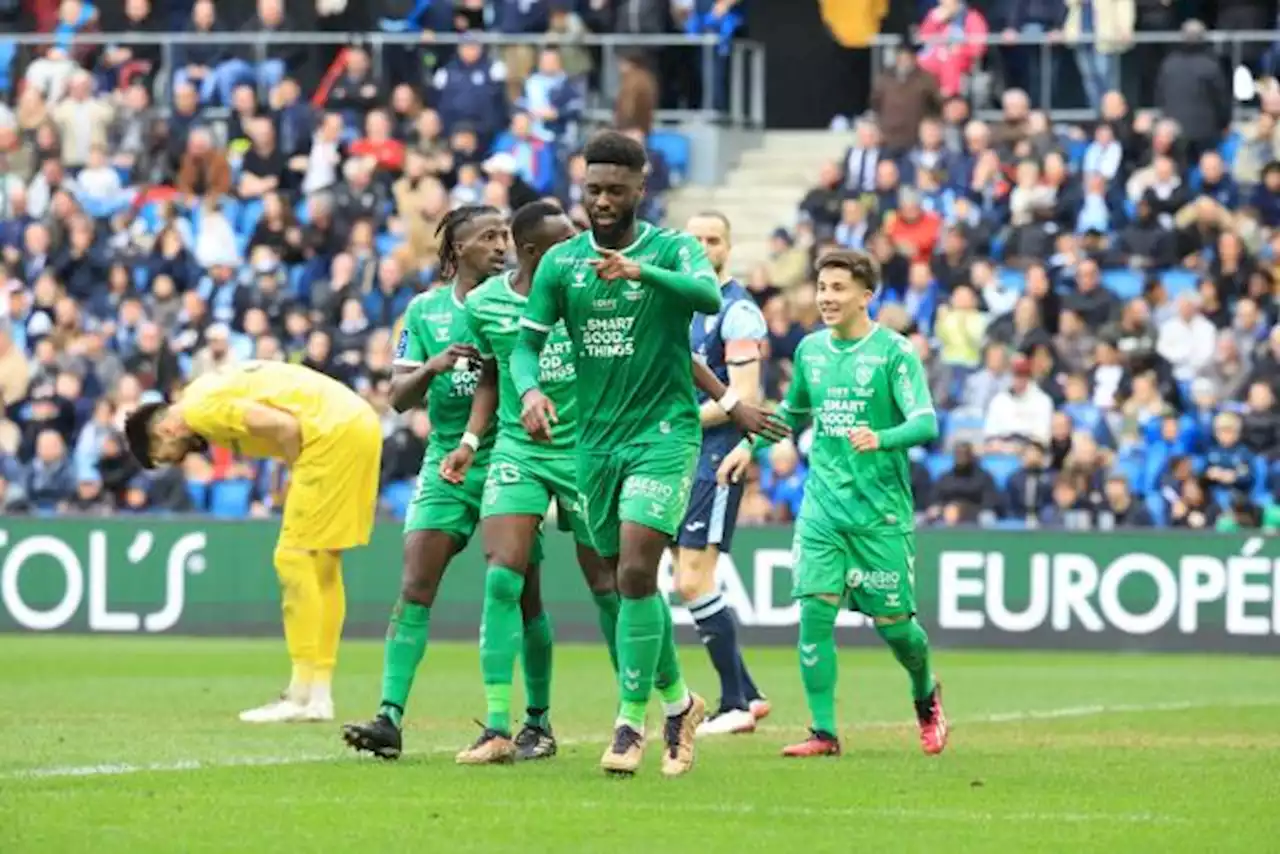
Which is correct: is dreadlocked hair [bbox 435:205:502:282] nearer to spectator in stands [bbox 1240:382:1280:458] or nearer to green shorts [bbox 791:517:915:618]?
green shorts [bbox 791:517:915:618]

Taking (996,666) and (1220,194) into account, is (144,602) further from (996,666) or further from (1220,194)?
(1220,194)

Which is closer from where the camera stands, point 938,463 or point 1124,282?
point 938,463

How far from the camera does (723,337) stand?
14.4m

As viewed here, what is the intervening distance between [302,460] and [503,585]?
3434 mm

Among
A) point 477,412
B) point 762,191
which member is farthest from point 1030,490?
point 477,412

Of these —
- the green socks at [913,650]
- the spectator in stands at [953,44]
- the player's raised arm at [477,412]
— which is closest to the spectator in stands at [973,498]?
the spectator in stands at [953,44]

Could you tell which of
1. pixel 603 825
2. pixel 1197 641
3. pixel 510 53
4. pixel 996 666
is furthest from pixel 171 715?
pixel 510 53

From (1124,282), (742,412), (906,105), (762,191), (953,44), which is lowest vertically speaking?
(742,412)

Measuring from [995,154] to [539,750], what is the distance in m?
15.8

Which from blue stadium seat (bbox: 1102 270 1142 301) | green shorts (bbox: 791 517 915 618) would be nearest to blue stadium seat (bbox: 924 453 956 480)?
blue stadium seat (bbox: 1102 270 1142 301)

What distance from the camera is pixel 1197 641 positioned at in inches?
891

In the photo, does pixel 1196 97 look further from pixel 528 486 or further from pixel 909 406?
pixel 528 486

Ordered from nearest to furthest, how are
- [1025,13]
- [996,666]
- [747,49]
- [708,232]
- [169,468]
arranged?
[708,232], [996,666], [169,468], [1025,13], [747,49]

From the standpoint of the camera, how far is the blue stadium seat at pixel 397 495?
26.0m
